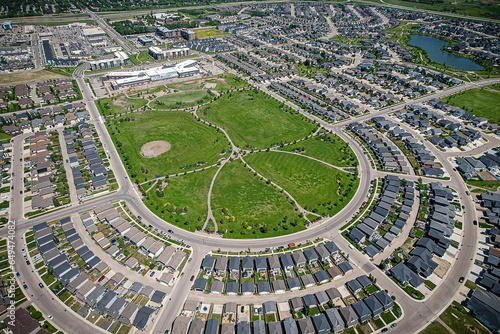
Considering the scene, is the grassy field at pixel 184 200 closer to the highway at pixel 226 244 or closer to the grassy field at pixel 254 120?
the highway at pixel 226 244

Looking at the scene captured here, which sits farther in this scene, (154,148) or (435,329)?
(154,148)

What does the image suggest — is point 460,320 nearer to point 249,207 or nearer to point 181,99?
point 249,207

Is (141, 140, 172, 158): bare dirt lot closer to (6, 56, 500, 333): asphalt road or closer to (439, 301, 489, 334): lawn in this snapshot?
(6, 56, 500, 333): asphalt road

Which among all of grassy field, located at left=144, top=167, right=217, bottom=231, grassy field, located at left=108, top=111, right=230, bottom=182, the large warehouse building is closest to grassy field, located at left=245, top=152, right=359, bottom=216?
grassy field, located at left=108, top=111, right=230, bottom=182

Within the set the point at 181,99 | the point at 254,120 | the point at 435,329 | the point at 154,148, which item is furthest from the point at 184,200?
the point at 181,99

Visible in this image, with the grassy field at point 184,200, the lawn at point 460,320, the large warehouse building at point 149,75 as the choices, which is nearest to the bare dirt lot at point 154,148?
the grassy field at point 184,200
